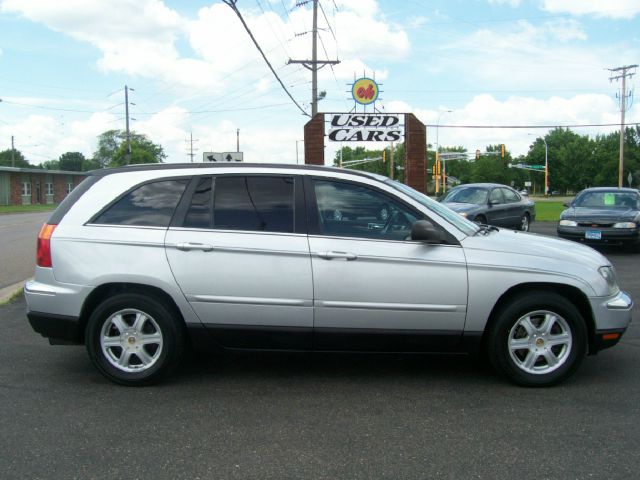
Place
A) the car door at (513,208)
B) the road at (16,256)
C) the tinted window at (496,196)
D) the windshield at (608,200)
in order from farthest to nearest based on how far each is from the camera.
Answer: the car door at (513,208)
the tinted window at (496,196)
the windshield at (608,200)
the road at (16,256)

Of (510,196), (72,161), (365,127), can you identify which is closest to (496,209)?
(510,196)

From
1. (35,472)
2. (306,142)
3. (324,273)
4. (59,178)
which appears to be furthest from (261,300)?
(59,178)

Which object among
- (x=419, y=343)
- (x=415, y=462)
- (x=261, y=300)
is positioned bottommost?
(x=415, y=462)

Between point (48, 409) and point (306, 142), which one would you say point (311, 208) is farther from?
point (306, 142)

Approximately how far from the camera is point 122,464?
329cm

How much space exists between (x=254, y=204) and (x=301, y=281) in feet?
2.31

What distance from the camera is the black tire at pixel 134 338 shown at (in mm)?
4492

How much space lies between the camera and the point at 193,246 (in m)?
4.45

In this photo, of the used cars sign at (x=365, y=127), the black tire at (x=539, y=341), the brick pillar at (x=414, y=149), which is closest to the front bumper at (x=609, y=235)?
the brick pillar at (x=414, y=149)

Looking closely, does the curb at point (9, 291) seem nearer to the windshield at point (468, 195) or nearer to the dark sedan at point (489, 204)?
the dark sedan at point (489, 204)

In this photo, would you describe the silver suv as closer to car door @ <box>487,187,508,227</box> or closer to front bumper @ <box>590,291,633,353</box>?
front bumper @ <box>590,291,633,353</box>

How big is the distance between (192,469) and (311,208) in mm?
2066

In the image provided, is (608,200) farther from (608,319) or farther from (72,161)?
(72,161)

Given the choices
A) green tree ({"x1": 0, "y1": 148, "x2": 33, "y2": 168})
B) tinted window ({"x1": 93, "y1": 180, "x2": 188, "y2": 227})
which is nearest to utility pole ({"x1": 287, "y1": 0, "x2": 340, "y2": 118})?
tinted window ({"x1": 93, "y1": 180, "x2": 188, "y2": 227})
